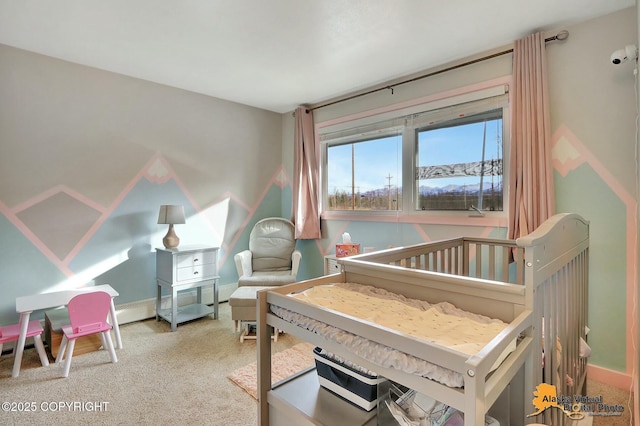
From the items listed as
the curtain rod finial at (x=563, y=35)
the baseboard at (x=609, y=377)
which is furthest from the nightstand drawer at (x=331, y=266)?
the curtain rod finial at (x=563, y=35)

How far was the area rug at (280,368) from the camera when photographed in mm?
2015

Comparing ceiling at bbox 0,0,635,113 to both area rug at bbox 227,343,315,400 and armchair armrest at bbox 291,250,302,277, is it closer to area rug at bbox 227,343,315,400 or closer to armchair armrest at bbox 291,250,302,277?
armchair armrest at bbox 291,250,302,277

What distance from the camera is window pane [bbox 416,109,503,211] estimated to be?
2.50 m

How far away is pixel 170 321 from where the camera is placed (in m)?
2.94

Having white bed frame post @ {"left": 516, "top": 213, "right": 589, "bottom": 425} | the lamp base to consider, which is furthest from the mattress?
the lamp base

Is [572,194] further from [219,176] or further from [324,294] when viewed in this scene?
[219,176]

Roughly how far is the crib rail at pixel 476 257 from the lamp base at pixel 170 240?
86.3 inches

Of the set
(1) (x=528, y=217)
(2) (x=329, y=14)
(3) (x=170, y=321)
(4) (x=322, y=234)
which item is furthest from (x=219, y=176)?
(1) (x=528, y=217)

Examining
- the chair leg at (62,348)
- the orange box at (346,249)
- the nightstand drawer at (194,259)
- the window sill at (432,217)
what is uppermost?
the window sill at (432,217)

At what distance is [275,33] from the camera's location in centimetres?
222

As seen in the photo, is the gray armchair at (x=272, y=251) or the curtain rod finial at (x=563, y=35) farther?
the gray armchair at (x=272, y=251)

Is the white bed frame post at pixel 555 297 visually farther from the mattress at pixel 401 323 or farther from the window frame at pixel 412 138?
the window frame at pixel 412 138

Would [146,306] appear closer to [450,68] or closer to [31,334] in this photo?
[31,334]

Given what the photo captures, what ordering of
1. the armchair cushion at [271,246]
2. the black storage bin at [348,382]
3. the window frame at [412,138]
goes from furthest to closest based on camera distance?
the armchair cushion at [271,246] → the window frame at [412,138] → the black storage bin at [348,382]
